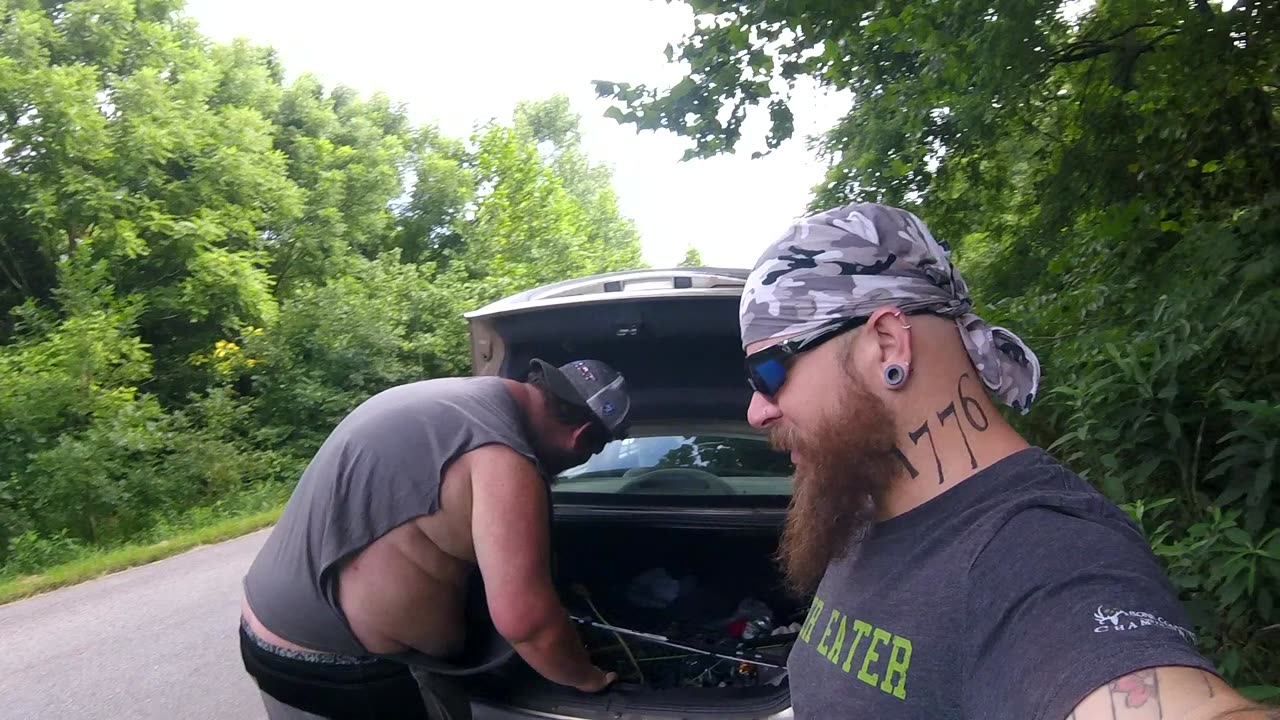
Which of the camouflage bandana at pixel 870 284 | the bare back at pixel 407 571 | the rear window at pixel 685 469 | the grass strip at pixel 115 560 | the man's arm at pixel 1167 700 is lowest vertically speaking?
the grass strip at pixel 115 560

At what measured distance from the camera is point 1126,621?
921 millimetres

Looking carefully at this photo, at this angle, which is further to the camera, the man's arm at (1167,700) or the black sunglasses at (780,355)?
the black sunglasses at (780,355)

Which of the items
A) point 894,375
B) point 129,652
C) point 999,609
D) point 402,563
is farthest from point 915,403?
point 129,652

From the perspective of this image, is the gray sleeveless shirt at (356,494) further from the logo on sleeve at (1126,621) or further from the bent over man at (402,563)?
the logo on sleeve at (1126,621)

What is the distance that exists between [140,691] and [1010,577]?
5.53 m

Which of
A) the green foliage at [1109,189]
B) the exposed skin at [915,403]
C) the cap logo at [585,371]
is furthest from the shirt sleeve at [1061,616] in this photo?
the green foliage at [1109,189]

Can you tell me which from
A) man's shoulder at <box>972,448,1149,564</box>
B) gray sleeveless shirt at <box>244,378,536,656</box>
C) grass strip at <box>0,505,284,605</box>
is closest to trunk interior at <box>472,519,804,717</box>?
gray sleeveless shirt at <box>244,378,536,656</box>

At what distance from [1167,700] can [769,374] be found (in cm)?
66

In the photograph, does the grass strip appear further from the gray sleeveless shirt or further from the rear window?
the gray sleeveless shirt

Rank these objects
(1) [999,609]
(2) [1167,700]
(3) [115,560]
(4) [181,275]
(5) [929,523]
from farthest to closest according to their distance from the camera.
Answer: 1. (4) [181,275]
2. (3) [115,560]
3. (5) [929,523]
4. (1) [999,609]
5. (2) [1167,700]

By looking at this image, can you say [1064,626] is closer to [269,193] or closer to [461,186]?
[269,193]

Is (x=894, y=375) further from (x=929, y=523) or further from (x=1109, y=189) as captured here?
(x=1109, y=189)

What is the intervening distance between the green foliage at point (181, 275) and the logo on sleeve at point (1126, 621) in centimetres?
1225

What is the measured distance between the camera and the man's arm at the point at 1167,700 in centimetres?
86
